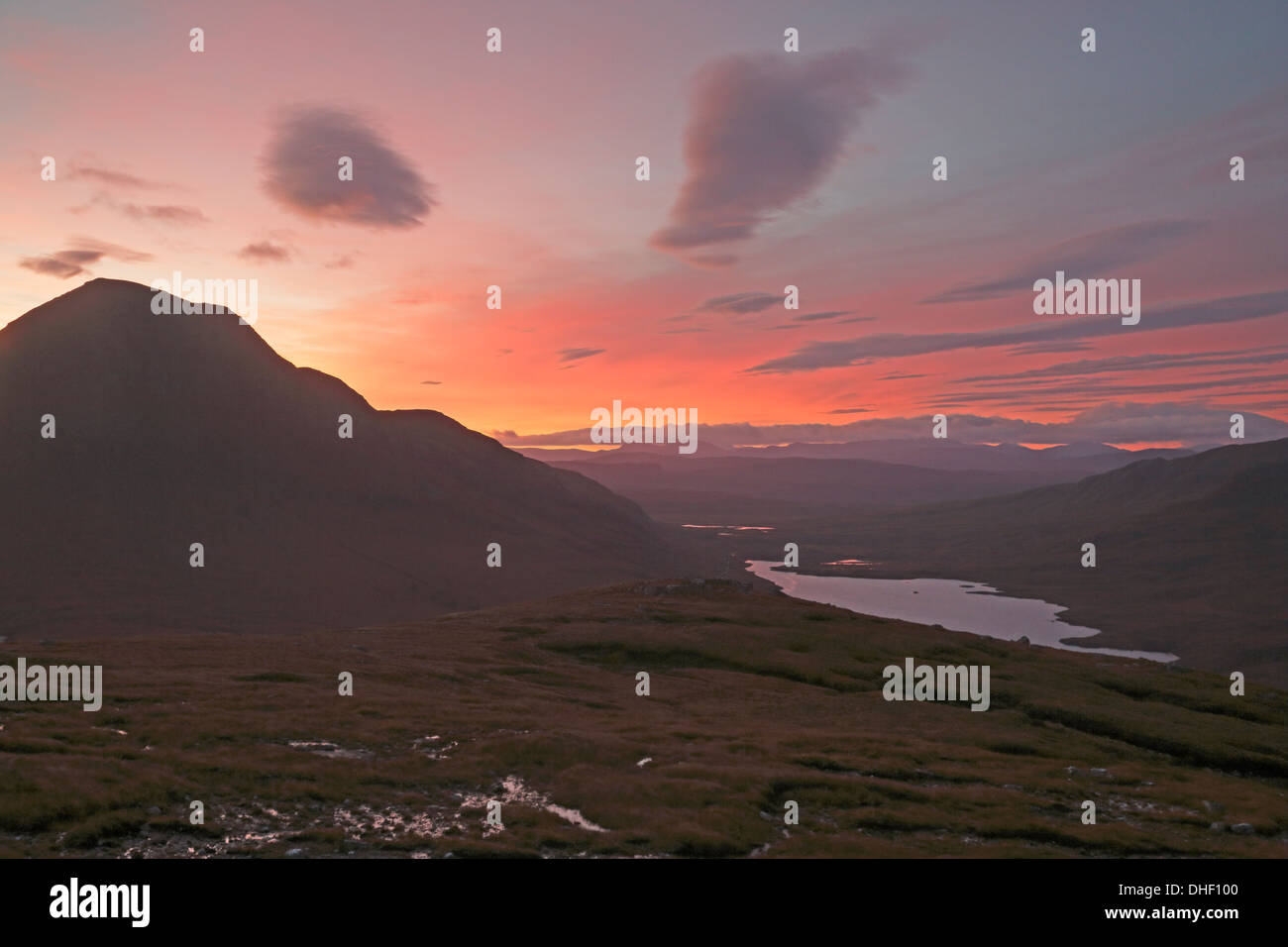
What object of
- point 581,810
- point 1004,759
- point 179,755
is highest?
point 179,755

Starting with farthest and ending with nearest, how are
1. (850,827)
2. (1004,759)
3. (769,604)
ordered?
(769,604)
(1004,759)
(850,827)
